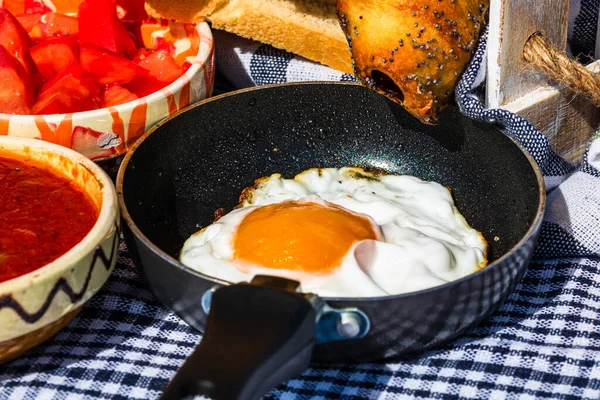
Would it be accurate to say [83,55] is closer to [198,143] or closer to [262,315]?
[198,143]

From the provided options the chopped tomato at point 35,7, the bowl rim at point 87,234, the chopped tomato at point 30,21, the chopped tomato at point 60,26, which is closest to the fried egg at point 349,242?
the bowl rim at point 87,234

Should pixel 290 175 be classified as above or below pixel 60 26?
below

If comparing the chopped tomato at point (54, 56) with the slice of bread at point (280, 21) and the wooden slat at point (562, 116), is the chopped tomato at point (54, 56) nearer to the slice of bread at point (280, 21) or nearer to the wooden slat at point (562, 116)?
the slice of bread at point (280, 21)

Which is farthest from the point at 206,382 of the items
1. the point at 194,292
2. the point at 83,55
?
the point at 83,55

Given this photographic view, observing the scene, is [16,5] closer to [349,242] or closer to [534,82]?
[349,242]

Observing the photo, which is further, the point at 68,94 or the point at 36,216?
the point at 68,94

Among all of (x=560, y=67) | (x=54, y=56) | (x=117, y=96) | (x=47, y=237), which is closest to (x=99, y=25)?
(x=54, y=56)
